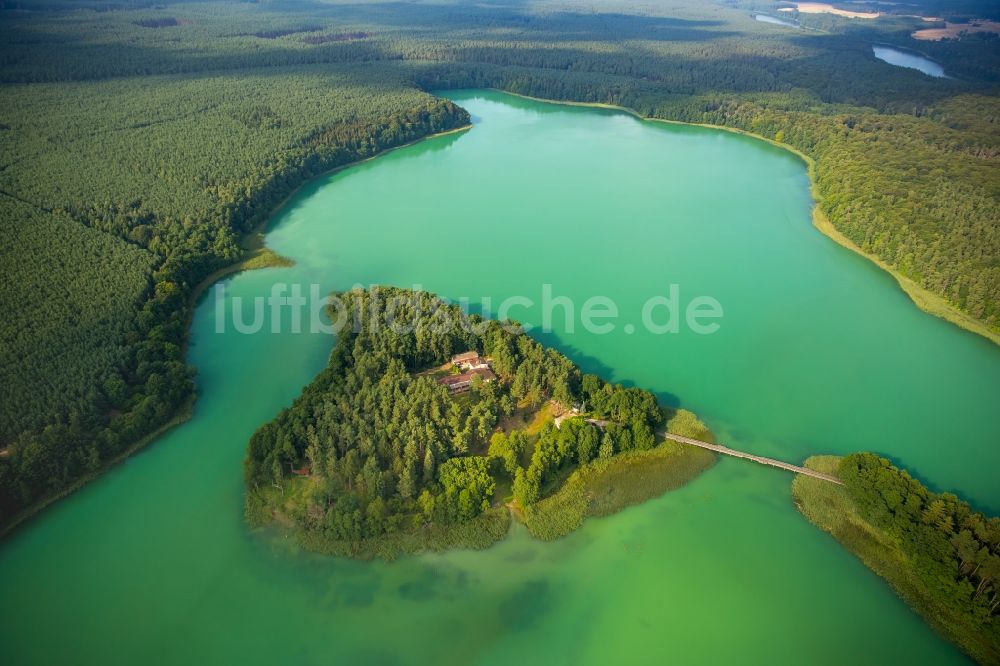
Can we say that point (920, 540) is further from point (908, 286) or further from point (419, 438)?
point (908, 286)

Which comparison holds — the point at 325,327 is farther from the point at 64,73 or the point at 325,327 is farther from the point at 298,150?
the point at 64,73

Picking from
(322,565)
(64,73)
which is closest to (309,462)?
(322,565)

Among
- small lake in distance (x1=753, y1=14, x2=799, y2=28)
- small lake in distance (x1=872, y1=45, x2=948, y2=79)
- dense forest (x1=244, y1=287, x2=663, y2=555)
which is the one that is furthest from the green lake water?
small lake in distance (x1=753, y1=14, x2=799, y2=28)

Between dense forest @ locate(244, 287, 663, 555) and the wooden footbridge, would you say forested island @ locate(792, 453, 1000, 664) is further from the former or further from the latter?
dense forest @ locate(244, 287, 663, 555)

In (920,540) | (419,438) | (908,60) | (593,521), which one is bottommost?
(593,521)

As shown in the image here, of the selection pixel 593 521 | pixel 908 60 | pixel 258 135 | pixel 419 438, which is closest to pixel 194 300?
pixel 419 438

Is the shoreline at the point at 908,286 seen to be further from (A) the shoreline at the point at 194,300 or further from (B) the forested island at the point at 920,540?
(A) the shoreline at the point at 194,300

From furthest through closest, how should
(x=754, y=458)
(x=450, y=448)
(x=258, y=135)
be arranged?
(x=258, y=135) < (x=754, y=458) < (x=450, y=448)
